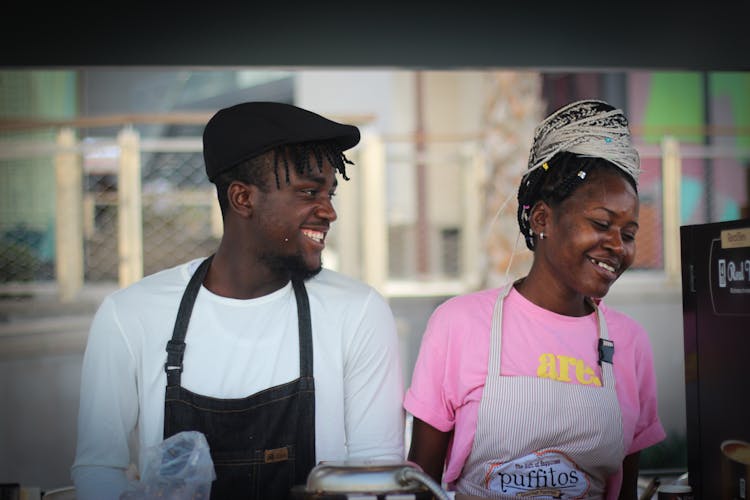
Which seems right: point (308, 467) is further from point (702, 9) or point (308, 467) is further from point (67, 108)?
point (67, 108)

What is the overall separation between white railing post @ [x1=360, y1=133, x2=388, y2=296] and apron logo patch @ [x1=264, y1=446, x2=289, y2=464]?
459 centimetres

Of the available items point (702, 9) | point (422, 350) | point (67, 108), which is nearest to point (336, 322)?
point (422, 350)

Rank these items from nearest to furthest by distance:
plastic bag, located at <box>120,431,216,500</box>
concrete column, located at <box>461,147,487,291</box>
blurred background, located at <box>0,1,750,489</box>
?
plastic bag, located at <box>120,431,216,500</box>
blurred background, located at <box>0,1,750,489</box>
concrete column, located at <box>461,147,487,291</box>

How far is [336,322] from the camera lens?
6.95 ft

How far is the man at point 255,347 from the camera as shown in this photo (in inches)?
77.1

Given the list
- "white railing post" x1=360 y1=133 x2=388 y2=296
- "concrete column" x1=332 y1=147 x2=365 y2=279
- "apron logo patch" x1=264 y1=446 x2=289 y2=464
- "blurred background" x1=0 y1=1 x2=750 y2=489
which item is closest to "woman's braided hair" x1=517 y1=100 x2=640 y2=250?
"apron logo patch" x1=264 y1=446 x2=289 y2=464

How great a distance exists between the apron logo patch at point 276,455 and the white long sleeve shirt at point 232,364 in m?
0.10

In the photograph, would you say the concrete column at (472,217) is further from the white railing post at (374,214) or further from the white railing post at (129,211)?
the white railing post at (129,211)

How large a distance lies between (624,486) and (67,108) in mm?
7449

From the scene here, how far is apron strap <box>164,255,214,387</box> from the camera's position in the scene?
197 centimetres

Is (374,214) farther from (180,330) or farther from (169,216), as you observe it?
(180,330)

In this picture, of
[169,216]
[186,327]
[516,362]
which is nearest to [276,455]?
[186,327]

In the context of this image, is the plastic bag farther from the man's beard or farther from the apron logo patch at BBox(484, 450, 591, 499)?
the apron logo patch at BBox(484, 450, 591, 499)

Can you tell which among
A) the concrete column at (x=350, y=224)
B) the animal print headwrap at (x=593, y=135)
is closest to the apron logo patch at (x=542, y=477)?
the animal print headwrap at (x=593, y=135)
